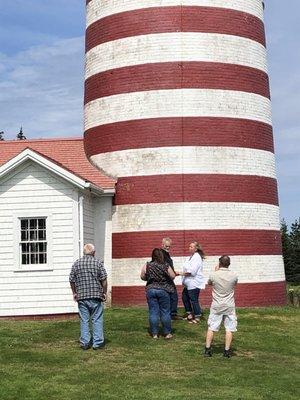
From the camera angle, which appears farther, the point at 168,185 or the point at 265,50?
the point at 265,50

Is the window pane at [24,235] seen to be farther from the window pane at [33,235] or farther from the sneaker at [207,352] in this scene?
the sneaker at [207,352]

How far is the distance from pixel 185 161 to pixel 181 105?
1748mm

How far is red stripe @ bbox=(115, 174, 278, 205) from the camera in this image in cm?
2264

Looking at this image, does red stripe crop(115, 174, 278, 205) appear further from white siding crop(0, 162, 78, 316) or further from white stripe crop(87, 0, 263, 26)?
white stripe crop(87, 0, 263, 26)

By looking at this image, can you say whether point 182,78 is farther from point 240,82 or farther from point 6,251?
point 6,251

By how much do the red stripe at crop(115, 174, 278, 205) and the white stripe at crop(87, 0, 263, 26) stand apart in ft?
18.0

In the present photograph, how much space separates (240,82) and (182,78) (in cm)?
196

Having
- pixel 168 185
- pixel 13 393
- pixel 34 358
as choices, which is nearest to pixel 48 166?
pixel 168 185

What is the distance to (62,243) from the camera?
20719mm

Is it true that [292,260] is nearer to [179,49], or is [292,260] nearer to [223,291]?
[179,49]

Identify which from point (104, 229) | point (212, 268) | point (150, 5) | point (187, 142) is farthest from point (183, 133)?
point (150, 5)

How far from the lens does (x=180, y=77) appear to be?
906 inches

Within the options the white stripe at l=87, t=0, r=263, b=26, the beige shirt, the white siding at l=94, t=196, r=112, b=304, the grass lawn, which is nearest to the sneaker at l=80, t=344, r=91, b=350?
the grass lawn

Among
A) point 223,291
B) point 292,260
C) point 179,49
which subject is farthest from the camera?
point 292,260
